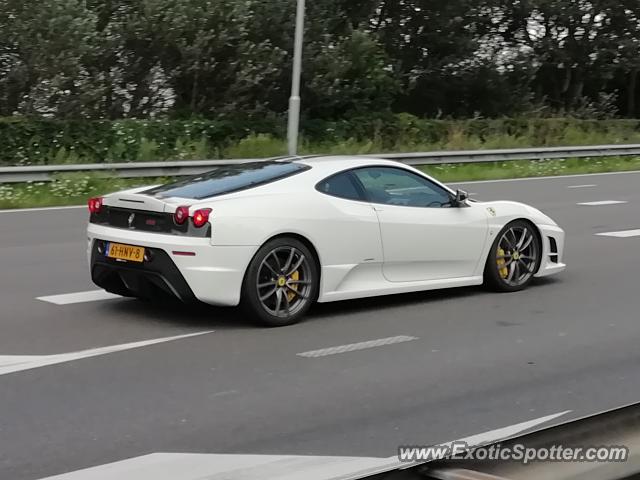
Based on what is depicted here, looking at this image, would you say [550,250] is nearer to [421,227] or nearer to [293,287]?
[421,227]

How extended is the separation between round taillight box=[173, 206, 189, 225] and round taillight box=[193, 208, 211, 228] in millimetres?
74

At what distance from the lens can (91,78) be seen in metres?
27.8

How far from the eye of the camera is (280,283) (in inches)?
298

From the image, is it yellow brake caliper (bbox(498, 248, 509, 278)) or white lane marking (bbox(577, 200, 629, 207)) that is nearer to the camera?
Answer: yellow brake caliper (bbox(498, 248, 509, 278))

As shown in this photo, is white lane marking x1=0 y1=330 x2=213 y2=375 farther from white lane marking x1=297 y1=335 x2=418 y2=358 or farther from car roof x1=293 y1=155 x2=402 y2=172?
car roof x1=293 y1=155 x2=402 y2=172

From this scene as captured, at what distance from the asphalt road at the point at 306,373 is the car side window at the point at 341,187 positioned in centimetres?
100

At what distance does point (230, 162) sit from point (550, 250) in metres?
12.3

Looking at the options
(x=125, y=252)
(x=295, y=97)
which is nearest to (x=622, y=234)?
(x=125, y=252)

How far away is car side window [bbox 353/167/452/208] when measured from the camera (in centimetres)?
836

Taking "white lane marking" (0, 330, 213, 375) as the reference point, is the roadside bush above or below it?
above

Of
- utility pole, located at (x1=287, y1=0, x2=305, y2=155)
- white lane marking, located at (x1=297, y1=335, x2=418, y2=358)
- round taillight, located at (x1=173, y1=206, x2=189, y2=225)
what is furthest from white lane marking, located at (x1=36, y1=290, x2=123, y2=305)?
utility pole, located at (x1=287, y1=0, x2=305, y2=155)

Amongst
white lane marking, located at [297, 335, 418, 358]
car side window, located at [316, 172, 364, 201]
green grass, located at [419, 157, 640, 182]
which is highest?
car side window, located at [316, 172, 364, 201]

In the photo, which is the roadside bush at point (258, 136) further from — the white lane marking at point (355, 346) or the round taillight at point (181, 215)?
the white lane marking at point (355, 346)

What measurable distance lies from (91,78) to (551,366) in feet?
76.3
